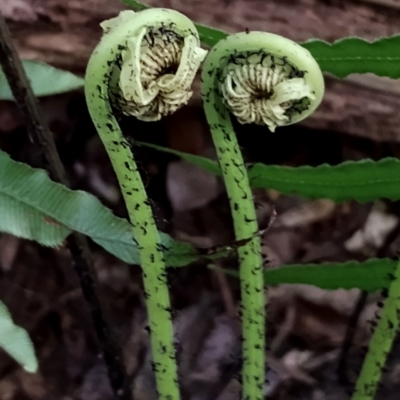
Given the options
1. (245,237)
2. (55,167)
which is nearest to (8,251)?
(55,167)

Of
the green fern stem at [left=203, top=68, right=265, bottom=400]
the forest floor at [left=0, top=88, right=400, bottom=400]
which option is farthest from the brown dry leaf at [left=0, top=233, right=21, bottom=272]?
the green fern stem at [left=203, top=68, right=265, bottom=400]

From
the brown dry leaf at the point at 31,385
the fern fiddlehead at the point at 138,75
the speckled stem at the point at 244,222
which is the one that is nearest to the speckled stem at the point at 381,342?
the speckled stem at the point at 244,222

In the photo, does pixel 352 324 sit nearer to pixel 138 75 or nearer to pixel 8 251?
pixel 8 251

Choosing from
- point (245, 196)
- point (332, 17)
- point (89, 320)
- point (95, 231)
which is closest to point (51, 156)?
point (95, 231)

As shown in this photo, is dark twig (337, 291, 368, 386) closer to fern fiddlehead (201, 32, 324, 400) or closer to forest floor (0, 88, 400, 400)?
forest floor (0, 88, 400, 400)

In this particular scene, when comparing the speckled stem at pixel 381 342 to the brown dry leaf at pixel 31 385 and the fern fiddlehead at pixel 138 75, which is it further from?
the brown dry leaf at pixel 31 385
